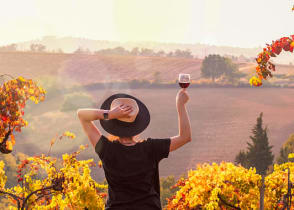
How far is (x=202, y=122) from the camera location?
2689 inches

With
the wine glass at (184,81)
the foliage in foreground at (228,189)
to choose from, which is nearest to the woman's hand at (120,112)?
the wine glass at (184,81)

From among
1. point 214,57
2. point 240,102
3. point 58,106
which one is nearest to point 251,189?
point 240,102

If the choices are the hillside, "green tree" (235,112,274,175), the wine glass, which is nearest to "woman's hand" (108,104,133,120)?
the wine glass

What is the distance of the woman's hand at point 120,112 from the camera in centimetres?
230

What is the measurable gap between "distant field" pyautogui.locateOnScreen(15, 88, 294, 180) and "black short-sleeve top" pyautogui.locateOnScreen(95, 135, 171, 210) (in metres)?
51.5

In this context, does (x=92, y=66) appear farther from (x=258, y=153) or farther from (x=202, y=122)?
(x=258, y=153)

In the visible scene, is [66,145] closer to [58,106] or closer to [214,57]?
[58,106]

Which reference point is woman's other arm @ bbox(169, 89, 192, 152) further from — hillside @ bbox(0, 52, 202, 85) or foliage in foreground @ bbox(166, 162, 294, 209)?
hillside @ bbox(0, 52, 202, 85)

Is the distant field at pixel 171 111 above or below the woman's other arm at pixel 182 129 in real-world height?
below

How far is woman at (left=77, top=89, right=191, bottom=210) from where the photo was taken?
2287 millimetres

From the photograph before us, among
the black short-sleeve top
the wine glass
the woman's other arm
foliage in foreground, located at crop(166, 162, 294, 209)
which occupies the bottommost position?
foliage in foreground, located at crop(166, 162, 294, 209)

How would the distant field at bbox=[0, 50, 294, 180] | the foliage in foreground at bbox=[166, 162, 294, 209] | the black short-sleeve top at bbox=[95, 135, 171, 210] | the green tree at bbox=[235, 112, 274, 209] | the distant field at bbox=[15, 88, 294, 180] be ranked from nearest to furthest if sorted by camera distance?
the black short-sleeve top at bbox=[95, 135, 171, 210]
the foliage in foreground at bbox=[166, 162, 294, 209]
the green tree at bbox=[235, 112, 274, 209]
the distant field at bbox=[15, 88, 294, 180]
the distant field at bbox=[0, 50, 294, 180]

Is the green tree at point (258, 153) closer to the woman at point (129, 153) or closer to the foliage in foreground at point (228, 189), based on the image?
the foliage in foreground at point (228, 189)

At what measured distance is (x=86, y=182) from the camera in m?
6.09
